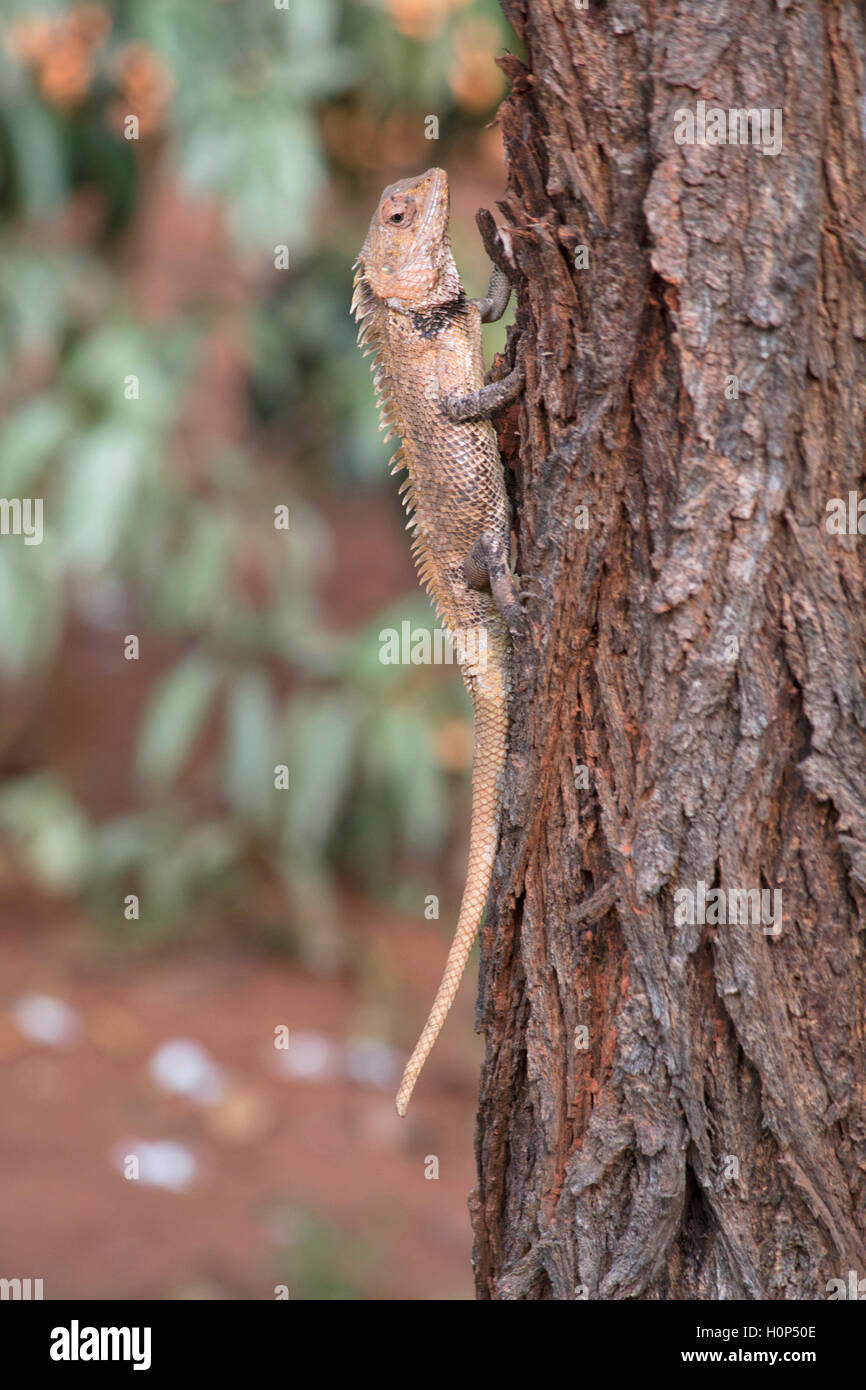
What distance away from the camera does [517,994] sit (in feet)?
7.22

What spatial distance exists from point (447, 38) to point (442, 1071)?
4.33 metres

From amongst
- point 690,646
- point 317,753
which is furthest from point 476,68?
point 690,646

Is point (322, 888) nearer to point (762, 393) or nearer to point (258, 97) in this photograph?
point (258, 97)

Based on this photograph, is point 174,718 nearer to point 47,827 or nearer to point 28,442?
point 47,827

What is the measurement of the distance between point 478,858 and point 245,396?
4758 millimetres

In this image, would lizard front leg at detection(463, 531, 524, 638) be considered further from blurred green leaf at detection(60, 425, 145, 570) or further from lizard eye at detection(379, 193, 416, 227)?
blurred green leaf at detection(60, 425, 145, 570)

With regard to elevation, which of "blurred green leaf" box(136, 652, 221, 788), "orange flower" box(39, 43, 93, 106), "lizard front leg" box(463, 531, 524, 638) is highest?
"orange flower" box(39, 43, 93, 106)

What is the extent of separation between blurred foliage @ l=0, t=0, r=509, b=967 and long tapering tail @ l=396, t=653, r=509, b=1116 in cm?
258

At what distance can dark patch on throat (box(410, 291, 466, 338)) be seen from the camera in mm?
3164

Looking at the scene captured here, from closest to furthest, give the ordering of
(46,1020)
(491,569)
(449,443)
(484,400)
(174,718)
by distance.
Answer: (484,400), (491,569), (449,443), (174,718), (46,1020)

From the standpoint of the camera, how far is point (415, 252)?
319cm

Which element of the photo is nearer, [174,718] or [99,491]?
[99,491]

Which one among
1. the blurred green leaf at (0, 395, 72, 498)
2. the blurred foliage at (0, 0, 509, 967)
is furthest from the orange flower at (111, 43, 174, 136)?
the blurred green leaf at (0, 395, 72, 498)

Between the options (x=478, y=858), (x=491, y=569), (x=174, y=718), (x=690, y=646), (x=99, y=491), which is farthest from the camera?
(x=174, y=718)
